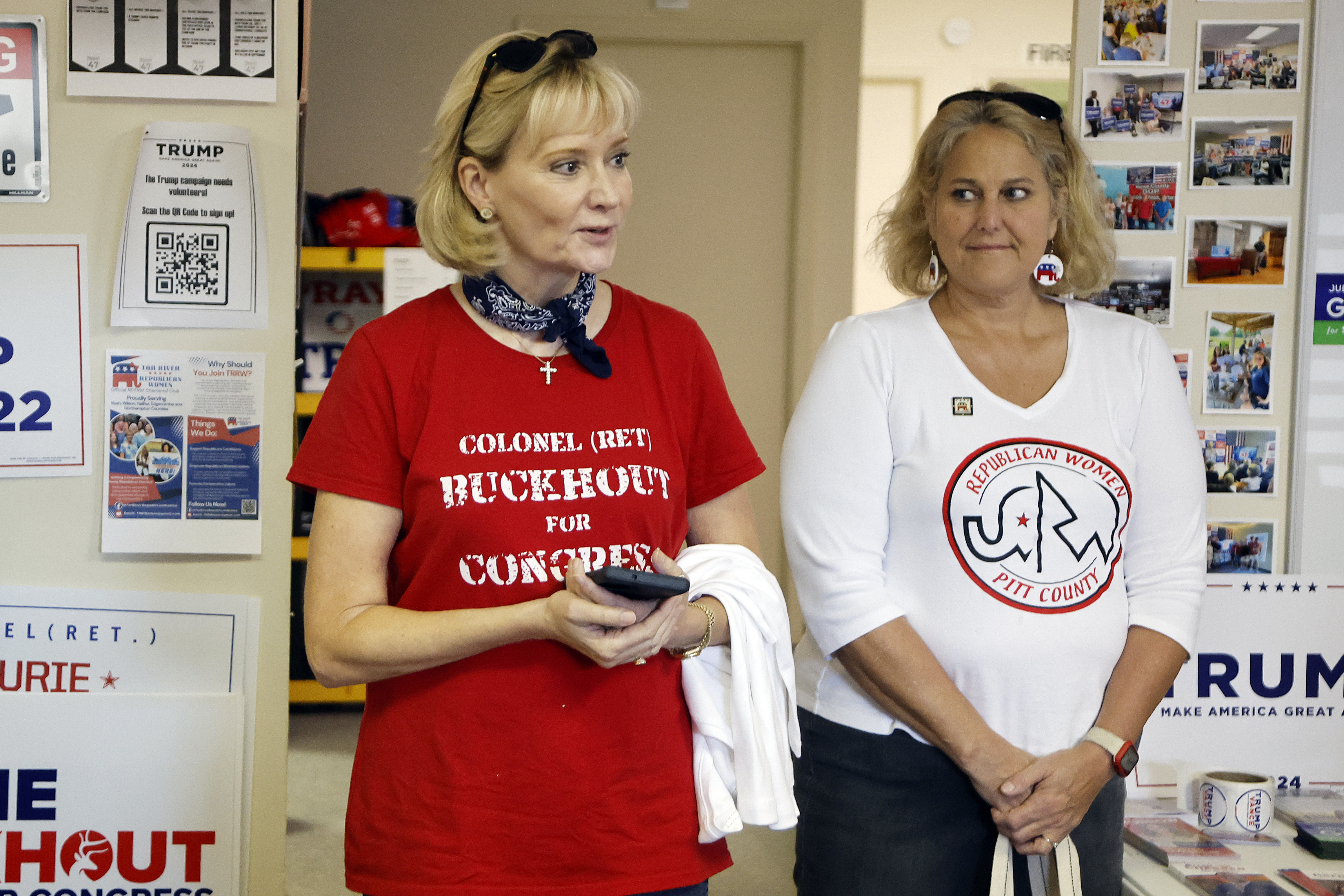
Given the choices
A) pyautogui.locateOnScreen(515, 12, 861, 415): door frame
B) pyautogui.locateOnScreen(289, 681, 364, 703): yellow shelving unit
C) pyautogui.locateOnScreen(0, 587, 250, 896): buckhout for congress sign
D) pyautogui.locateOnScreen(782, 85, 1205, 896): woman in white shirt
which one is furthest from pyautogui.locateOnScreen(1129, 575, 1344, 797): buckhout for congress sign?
pyautogui.locateOnScreen(289, 681, 364, 703): yellow shelving unit

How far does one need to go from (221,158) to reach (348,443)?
0.77m

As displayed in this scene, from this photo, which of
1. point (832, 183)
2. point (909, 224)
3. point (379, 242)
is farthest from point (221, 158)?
point (832, 183)

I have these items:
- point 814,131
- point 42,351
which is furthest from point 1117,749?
point 814,131

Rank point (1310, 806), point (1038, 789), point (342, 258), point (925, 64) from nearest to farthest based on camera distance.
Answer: point (1038, 789) < point (1310, 806) < point (342, 258) < point (925, 64)

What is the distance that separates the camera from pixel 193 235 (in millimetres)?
1708

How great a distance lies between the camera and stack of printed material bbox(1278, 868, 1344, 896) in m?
1.55

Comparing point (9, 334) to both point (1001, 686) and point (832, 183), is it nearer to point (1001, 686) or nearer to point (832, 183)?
point (1001, 686)

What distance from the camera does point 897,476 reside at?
59.9 inches

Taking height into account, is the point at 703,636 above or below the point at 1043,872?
above

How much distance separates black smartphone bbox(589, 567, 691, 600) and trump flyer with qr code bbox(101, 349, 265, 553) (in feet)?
2.84

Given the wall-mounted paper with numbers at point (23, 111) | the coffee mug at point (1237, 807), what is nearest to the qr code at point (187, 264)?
the wall-mounted paper with numbers at point (23, 111)

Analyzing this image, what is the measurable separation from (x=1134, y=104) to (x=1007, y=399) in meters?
0.71

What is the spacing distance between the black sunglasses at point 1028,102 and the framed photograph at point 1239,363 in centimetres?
55

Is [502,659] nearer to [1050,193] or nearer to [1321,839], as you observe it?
[1050,193]
